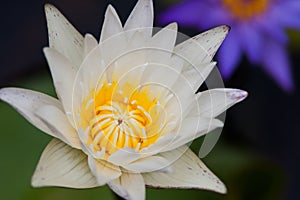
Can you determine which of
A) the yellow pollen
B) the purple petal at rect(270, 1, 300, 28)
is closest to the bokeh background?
the purple petal at rect(270, 1, 300, 28)

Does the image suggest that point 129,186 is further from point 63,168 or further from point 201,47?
point 201,47

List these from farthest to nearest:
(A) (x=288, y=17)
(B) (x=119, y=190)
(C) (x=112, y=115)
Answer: (A) (x=288, y=17)
(C) (x=112, y=115)
(B) (x=119, y=190)

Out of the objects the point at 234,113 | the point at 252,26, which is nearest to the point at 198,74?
the point at 252,26

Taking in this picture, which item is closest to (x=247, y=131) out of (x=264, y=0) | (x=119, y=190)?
(x=264, y=0)

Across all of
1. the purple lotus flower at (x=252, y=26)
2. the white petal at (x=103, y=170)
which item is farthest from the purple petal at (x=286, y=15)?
the white petal at (x=103, y=170)

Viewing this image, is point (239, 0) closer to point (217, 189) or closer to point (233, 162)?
point (233, 162)

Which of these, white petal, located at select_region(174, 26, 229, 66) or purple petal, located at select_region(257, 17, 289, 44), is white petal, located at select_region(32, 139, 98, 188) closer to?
white petal, located at select_region(174, 26, 229, 66)
